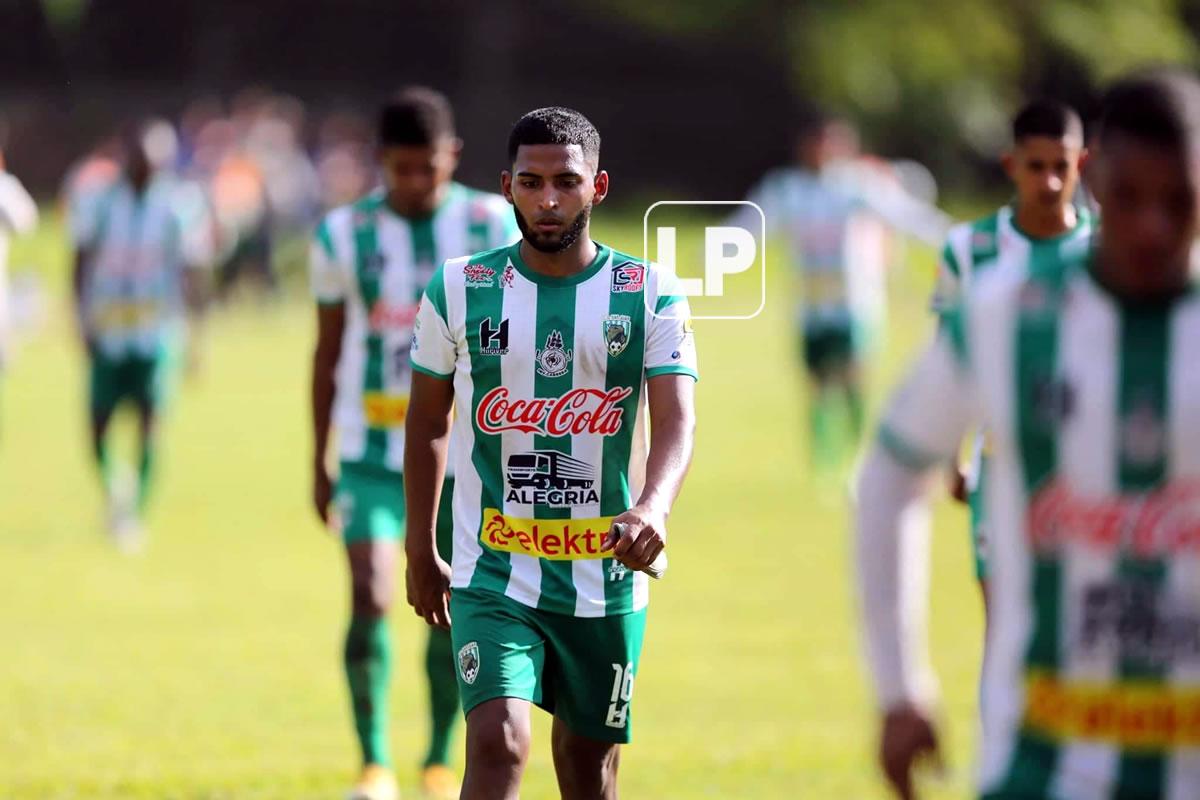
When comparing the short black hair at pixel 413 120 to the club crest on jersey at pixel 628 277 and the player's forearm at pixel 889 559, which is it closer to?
the club crest on jersey at pixel 628 277

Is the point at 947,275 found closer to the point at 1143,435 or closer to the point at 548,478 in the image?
the point at 548,478

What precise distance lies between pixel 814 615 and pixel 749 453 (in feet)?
22.9

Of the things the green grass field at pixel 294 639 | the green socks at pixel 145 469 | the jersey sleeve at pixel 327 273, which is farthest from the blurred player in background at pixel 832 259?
the jersey sleeve at pixel 327 273

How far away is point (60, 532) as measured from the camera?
593 inches

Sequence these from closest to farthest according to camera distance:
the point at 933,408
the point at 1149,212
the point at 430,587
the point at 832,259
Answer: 1. the point at 1149,212
2. the point at 933,408
3. the point at 430,587
4. the point at 832,259

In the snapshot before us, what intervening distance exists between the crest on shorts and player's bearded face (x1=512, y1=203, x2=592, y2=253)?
1.07m

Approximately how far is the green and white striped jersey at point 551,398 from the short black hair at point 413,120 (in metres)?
2.04

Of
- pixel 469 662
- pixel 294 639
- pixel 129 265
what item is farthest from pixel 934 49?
pixel 469 662

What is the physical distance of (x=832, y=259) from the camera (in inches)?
683

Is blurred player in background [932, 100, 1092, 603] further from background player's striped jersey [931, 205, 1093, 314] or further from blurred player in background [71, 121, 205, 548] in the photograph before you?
blurred player in background [71, 121, 205, 548]

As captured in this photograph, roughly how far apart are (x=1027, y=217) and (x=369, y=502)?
2.62 m

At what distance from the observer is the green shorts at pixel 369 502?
776cm

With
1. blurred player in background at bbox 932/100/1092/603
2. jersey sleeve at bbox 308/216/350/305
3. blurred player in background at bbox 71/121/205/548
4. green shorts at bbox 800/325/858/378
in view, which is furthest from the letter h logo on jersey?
green shorts at bbox 800/325/858/378

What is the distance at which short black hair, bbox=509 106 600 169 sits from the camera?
557cm
